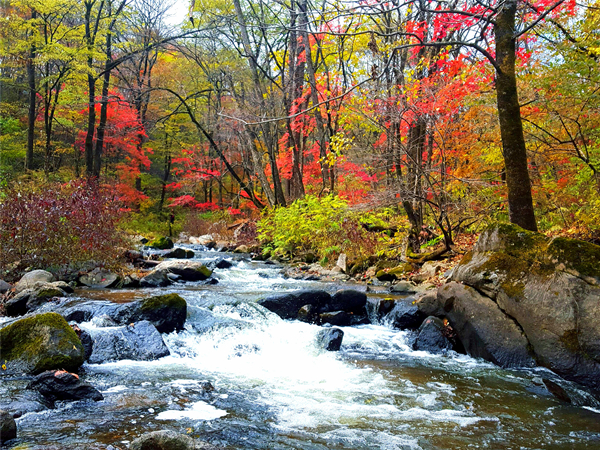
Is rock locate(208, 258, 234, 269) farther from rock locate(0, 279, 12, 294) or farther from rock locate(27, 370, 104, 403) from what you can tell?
rock locate(27, 370, 104, 403)

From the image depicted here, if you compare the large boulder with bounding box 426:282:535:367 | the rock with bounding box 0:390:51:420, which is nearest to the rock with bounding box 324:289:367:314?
the large boulder with bounding box 426:282:535:367

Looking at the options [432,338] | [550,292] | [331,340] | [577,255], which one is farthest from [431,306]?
[577,255]

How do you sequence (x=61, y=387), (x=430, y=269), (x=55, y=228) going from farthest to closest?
1. (x=430, y=269)
2. (x=55, y=228)
3. (x=61, y=387)

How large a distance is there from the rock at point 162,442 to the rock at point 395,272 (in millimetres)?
8075

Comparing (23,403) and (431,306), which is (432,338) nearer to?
(431,306)

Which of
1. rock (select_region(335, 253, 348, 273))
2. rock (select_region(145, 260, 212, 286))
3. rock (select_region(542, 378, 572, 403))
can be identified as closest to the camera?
rock (select_region(542, 378, 572, 403))

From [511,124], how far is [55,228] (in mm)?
9128

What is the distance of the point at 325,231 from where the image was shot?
12789 millimetres

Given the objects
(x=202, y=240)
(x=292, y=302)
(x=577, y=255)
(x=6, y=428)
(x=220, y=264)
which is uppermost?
(x=577, y=255)

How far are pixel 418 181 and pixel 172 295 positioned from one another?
613 centimetres

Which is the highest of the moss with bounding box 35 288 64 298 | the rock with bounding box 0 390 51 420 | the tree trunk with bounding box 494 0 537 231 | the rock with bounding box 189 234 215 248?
the tree trunk with bounding box 494 0 537 231

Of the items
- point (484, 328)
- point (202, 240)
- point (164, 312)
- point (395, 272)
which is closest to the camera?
point (484, 328)

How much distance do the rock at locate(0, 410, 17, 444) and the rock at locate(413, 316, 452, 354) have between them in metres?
4.98

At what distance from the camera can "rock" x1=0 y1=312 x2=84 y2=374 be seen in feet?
14.6
